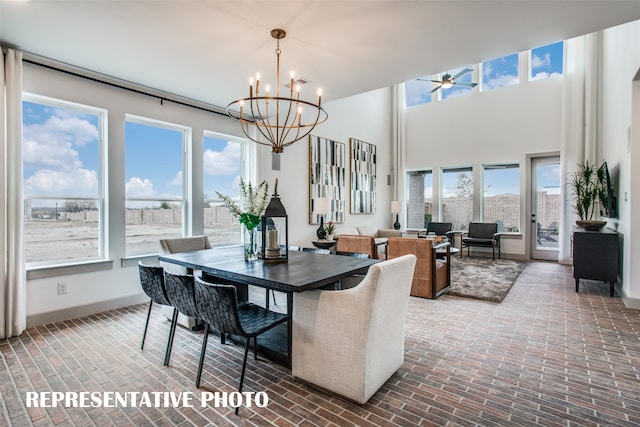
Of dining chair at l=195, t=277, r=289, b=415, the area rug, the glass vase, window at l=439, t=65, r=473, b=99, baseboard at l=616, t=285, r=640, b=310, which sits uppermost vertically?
window at l=439, t=65, r=473, b=99

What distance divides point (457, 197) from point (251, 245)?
6.98m

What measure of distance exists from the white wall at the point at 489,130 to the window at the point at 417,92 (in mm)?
210

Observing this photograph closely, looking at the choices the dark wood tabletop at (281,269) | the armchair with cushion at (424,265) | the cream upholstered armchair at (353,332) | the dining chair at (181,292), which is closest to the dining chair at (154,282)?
the dining chair at (181,292)

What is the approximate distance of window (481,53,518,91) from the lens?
756 cm

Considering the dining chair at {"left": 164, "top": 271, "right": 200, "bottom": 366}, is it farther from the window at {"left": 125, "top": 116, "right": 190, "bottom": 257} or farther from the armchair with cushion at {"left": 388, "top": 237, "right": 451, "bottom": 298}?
the armchair with cushion at {"left": 388, "top": 237, "right": 451, "bottom": 298}

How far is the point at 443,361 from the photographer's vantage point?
8.35ft

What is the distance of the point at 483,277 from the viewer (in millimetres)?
5410

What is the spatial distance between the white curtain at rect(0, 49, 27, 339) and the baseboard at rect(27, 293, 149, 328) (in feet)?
0.68

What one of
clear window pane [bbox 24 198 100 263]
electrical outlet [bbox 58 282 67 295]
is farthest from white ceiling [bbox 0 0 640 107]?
electrical outlet [bbox 58 282 67 295]

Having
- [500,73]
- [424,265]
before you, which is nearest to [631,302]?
[424,265]

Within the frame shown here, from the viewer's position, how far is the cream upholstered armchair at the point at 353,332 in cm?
191

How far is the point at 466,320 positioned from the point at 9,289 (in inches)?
183

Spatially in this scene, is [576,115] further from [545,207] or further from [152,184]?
[152,184]

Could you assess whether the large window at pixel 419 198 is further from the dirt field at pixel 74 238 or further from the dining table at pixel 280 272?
the dirt field at pixel 74 238
